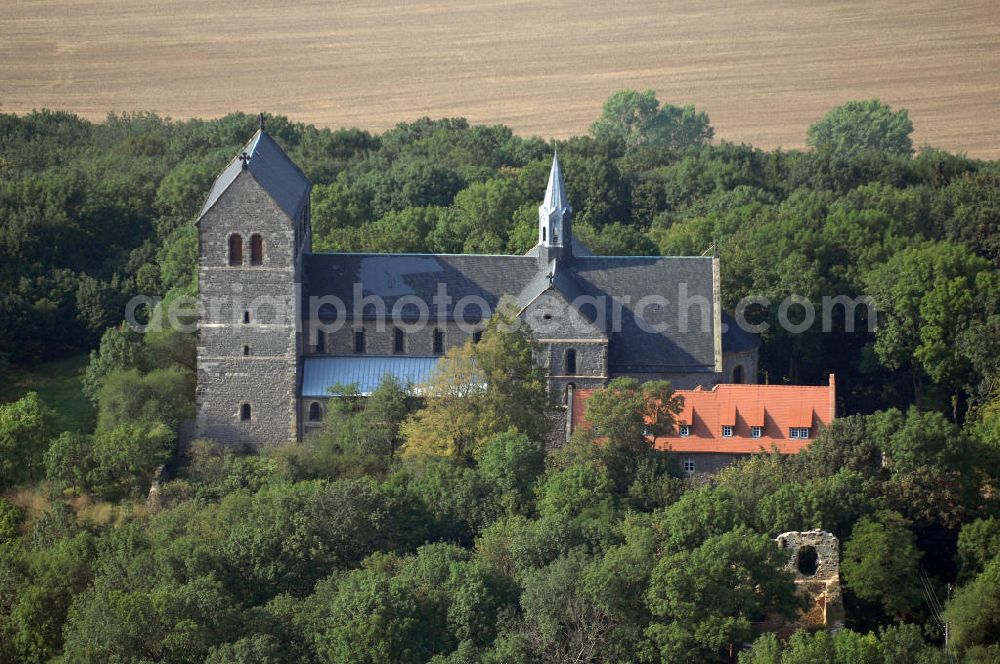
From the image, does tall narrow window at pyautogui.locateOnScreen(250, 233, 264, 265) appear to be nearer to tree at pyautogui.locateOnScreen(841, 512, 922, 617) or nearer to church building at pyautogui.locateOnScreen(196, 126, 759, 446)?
church building at pyautogui.locateOnScreen(196, 126, 759, 446)

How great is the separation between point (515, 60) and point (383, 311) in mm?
50325

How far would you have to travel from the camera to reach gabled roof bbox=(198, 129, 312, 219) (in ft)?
263

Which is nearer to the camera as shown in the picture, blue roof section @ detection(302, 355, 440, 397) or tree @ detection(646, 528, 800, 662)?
tree @ detection(646, 528, 800, 662)

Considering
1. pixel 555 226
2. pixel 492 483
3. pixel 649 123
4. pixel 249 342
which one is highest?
pixel 649 123

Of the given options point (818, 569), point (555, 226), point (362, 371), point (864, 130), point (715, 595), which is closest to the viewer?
point (715, 595)

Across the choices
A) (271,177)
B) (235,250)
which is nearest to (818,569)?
(235,250)

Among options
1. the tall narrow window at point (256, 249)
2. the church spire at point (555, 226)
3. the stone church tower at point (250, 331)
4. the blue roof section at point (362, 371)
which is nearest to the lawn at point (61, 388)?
the stone church tower at point (250, 331)

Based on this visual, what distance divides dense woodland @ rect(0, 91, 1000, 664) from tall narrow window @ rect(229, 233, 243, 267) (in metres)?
5.06

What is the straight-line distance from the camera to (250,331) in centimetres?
8119

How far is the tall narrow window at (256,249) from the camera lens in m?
80.6

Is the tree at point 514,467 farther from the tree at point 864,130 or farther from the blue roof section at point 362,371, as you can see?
the tree at point 864,130

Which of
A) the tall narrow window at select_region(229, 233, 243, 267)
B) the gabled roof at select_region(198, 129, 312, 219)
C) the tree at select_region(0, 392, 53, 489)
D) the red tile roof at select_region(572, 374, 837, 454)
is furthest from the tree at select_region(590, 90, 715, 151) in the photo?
the tree at select_region(0, 392, 53, 489)

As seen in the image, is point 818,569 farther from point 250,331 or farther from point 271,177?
point 271,177

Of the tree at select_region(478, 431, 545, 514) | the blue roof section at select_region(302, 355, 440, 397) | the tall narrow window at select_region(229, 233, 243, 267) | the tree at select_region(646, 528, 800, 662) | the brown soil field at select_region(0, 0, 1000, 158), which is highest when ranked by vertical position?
the brown soil field at select_region(0, 0, 1000, 158)
